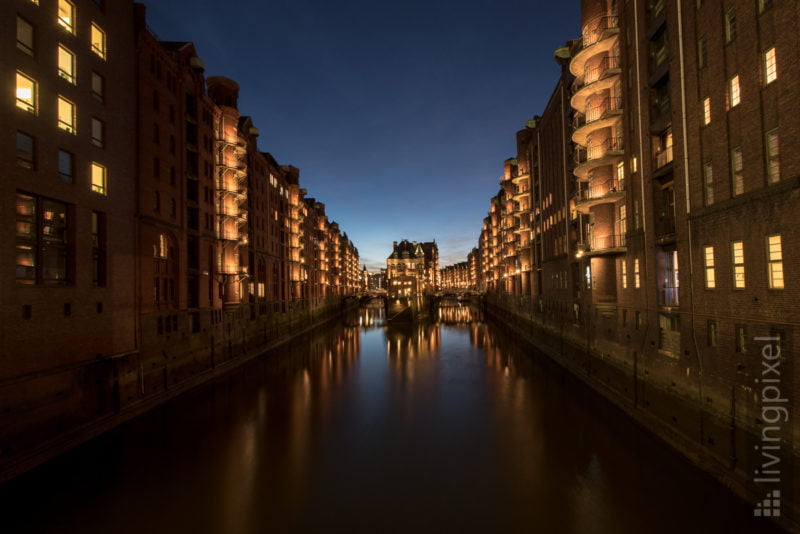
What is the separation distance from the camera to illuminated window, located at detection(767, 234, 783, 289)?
1235 centimetres

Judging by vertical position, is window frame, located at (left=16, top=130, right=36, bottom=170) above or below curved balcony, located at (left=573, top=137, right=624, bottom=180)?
below

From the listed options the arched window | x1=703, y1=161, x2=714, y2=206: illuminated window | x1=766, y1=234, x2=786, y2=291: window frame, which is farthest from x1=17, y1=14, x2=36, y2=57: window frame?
x1=766, y1=234, x2=786, y2=291: window frame

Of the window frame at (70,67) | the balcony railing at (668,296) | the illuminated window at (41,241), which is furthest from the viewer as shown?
the balcony railing at (668,296)

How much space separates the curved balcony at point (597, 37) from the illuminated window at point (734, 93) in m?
12.4

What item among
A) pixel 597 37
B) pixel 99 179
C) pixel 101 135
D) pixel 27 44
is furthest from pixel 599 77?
pixel 99 179

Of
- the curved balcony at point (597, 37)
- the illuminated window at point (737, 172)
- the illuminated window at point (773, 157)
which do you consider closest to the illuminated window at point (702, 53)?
the illuminated window at point (737, 172)

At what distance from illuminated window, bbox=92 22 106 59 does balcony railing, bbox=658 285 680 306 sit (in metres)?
31.8

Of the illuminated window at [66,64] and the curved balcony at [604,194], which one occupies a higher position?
the illuminated window at [66,64]

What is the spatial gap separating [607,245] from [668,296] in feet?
21.6

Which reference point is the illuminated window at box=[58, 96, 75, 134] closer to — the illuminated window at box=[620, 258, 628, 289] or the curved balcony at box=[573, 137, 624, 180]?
the curved balcony at box=[573, 137, 624, 180]

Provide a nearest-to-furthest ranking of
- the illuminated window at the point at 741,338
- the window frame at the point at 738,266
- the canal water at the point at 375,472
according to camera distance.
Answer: the canal water at the point at 375,472, the illuminated window at the point at 741,338, the window frame at the point at 738,266

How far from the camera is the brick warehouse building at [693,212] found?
12.3 metres

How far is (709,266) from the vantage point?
16.0m

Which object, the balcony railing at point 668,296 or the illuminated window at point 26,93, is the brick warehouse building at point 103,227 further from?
the balcony railing at point 668,296
